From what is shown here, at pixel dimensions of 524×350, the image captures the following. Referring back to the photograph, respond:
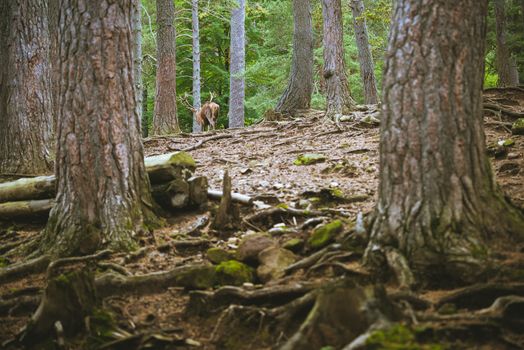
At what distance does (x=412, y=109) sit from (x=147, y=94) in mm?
23032

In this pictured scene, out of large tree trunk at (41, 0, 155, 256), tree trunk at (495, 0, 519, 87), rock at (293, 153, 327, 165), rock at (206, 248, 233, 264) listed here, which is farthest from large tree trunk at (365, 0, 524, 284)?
tree trunk at (495, 0, 519, 87)

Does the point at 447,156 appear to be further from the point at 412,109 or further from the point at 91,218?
the point at 91,218

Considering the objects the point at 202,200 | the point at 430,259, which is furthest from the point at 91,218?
the point at 430,259

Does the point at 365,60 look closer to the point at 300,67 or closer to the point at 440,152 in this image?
the point at 300,67

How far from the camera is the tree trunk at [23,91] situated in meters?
7.34

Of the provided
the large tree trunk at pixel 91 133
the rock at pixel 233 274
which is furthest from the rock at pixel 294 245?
the large tree trunk at pixel 91 133

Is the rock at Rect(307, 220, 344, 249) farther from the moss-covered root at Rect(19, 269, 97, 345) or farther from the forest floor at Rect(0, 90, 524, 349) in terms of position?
the moss-covered root at Rect(19, 269, 97, 345)

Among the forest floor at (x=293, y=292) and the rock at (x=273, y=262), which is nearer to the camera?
the forest floor at (x=293, y=292)

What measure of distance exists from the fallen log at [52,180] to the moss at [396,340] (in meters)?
3.63

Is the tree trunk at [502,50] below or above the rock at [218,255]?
above

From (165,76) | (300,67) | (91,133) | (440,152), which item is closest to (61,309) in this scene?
(91,133)

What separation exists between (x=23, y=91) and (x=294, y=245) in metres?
5.41

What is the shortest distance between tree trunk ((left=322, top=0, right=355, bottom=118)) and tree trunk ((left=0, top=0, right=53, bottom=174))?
6111 mm

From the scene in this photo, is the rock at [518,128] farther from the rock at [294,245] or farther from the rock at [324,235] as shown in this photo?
the rock at [294,245]
